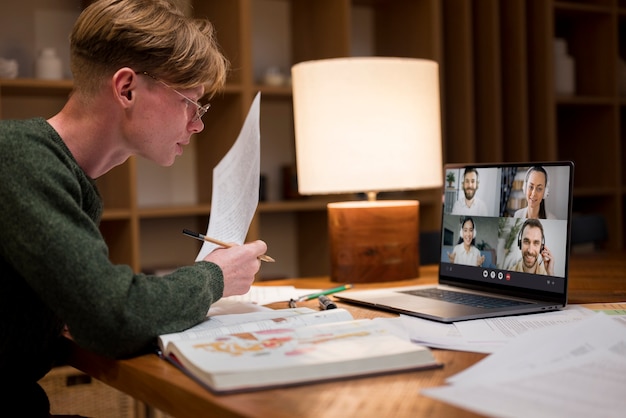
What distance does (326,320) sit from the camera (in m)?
1.20

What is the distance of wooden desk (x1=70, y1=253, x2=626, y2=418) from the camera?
78 centimetres

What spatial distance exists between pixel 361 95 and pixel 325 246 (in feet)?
5.51

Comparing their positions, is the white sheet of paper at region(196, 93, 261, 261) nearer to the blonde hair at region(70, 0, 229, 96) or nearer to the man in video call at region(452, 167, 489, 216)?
the blonde hair at region(70, 0, 229, 96)

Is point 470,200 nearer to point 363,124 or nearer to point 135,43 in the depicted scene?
point 363,124

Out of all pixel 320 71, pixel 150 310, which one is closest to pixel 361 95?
pixel 320 71

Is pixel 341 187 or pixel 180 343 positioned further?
pixel 341 187

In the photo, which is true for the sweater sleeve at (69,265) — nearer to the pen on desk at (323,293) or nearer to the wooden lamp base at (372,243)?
the pen on desk at (323,293)

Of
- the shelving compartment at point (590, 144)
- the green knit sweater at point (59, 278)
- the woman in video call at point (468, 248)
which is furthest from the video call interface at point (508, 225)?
the shelving compartment at point (590, 144)

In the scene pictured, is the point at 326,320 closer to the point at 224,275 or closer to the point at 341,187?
the point at 224,275

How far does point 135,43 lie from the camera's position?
120 cm

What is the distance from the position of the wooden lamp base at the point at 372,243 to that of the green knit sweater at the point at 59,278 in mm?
769

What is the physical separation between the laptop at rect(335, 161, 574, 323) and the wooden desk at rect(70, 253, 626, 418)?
36 centimetres

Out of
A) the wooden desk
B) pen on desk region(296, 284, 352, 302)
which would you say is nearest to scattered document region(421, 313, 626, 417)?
the wooden desk

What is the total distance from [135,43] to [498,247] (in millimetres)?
757
